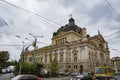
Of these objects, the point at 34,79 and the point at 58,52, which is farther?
the point at 58,52

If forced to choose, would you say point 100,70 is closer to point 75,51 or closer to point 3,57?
point 75,51

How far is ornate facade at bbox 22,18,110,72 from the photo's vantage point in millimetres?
60750

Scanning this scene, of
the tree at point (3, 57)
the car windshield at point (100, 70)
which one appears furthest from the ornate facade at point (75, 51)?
the car windshield at point (100, 70)

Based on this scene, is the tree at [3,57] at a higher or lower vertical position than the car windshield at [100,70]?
higher

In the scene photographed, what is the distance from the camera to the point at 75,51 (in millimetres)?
64312

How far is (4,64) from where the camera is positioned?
2955 inches

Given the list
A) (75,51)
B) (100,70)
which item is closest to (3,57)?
(75,51)

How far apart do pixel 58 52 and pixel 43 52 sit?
11.5 meters

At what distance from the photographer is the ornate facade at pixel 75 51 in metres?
60.8

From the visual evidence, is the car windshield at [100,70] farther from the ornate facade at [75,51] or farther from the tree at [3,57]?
the tree at [3,57]

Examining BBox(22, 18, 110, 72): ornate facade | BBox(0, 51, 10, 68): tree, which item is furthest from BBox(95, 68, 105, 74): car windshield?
BBox(0, 51, 10, 68): tree

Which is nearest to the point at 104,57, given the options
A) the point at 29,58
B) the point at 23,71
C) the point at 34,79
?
the point at 29,58

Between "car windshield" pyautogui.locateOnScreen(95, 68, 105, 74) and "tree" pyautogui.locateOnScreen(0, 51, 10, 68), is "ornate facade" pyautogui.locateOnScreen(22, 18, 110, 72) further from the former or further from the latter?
"car windshield" pyautogui.locateOnScreen(95, 68, 105, 74)

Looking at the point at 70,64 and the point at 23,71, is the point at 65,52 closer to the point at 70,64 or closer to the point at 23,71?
the point at 70,64
